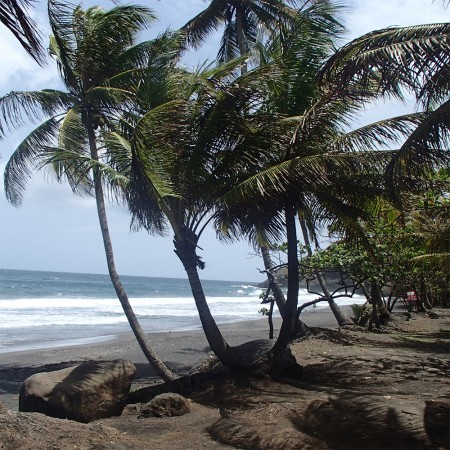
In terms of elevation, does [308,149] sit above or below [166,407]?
above

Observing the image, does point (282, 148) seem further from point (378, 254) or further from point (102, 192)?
point (378, 254)

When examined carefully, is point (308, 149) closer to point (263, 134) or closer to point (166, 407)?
point (263, 134)

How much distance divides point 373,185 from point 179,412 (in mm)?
4265

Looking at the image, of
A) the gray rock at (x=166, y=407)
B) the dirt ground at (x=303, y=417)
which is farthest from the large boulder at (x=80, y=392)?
the gray rock at (x=166, y=407)

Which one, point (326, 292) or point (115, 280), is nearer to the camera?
point (115, 280)

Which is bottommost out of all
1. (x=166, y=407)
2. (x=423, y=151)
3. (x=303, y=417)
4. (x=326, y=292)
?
(x=166, y=407)

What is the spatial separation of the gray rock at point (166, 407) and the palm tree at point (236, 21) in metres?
10.5

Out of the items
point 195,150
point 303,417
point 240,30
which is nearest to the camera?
point 303,417

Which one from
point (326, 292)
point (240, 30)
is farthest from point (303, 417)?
point (240, 30)

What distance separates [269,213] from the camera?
8469 millimetres

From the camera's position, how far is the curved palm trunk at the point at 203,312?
845 cm

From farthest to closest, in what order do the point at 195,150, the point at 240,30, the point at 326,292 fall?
the point at 240,30 < the point at 326,292 < the point at 195,150

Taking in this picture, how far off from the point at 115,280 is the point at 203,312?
2194 mm

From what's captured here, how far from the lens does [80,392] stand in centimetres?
705
